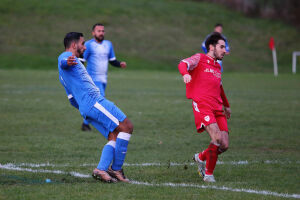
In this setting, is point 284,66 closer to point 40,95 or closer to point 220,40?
point 40,95

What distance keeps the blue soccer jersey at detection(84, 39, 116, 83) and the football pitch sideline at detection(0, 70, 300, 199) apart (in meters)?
1.32

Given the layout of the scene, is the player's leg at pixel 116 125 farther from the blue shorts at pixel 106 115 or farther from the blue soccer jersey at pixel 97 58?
the blue soccer jersey at pixel 97 58

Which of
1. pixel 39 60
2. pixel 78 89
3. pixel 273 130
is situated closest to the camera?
pixel 78 89

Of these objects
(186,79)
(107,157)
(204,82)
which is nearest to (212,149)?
(204,82)

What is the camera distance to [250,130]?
13.0m

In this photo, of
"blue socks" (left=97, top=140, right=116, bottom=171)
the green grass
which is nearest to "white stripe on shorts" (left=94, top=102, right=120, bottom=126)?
"blue socks" (left=97, top=140, right=116, bottom=171)

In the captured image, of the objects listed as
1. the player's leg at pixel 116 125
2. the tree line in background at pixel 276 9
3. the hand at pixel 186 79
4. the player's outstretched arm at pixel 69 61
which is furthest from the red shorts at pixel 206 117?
the tree line in background at pixel 276 9

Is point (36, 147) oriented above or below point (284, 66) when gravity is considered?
above

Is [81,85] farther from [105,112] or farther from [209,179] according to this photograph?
[209,179]

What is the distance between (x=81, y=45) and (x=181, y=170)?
7.59 ft

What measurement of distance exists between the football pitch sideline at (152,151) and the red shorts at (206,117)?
0.71m

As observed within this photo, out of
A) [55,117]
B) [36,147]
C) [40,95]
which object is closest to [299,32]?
[40,95]

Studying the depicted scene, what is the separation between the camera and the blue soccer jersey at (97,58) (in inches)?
525

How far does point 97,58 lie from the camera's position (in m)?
13.5
